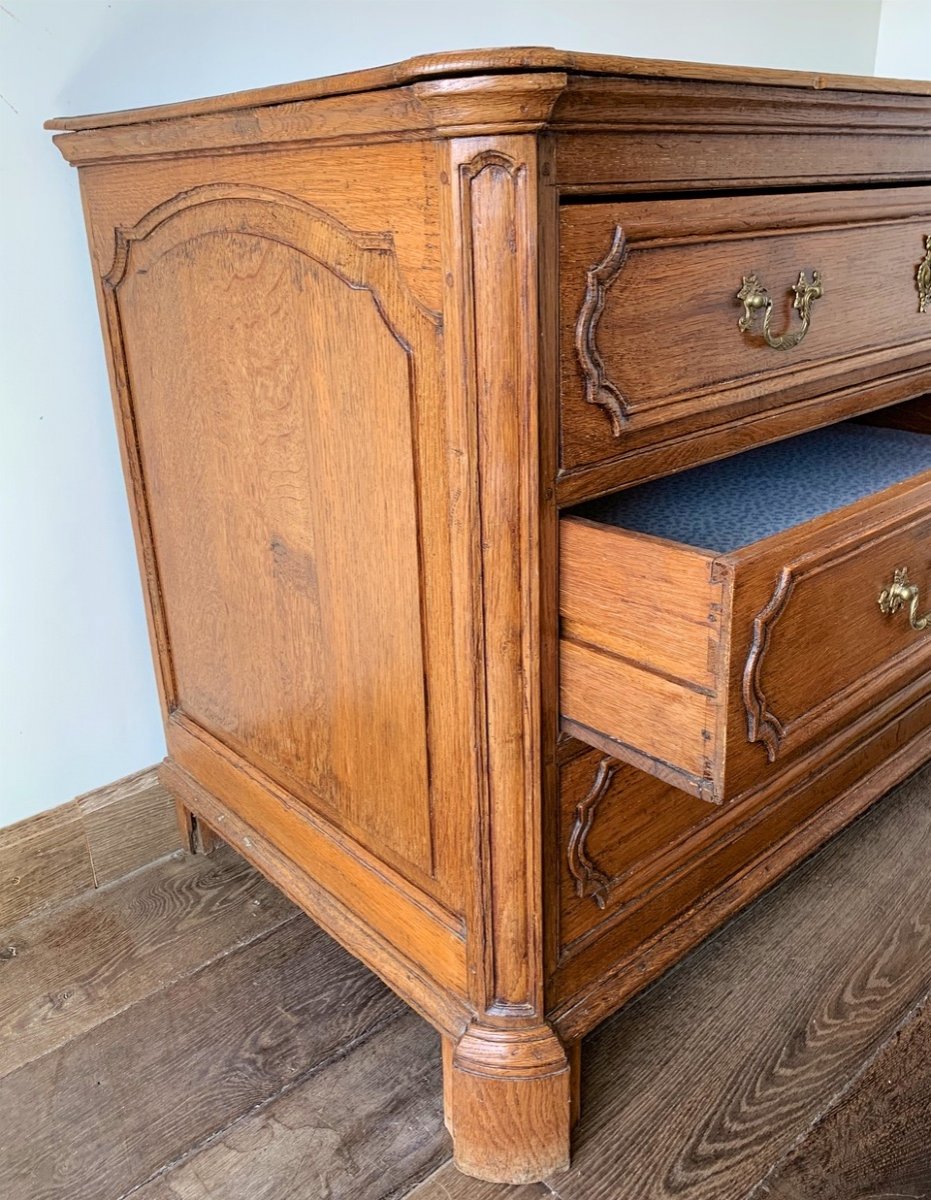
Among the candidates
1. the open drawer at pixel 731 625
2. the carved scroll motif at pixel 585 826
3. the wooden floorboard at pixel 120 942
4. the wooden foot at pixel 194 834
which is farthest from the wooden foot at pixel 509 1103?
the wooden foot at pixel 194 834

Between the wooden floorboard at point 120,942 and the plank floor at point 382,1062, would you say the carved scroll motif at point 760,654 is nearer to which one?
the plank floor at point 382,1062

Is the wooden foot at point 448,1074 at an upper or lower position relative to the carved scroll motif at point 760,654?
lower

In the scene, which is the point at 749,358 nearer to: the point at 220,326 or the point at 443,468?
the point at 443,468

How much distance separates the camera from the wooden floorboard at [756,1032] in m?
0.80

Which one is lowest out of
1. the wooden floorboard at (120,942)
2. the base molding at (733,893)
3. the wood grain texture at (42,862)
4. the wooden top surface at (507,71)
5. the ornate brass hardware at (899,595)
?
the wooden floorboard at (120,942)

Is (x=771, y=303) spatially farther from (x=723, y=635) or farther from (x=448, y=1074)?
(x=448, y=1074)

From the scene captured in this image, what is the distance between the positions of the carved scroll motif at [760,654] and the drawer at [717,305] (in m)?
0.13

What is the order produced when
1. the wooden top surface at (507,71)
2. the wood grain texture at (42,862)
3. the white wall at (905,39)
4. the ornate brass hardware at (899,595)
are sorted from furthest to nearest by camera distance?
the white wall at (905,39) < the wood grain texture at (42,862) < the ornate brass hardware at (899,595) < the wooden top surface at (507,71)

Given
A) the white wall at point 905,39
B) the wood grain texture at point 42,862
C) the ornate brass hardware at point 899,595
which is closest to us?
the ornate brass hardware at point 899,595

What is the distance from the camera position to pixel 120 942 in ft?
3.45

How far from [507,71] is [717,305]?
0.23 m

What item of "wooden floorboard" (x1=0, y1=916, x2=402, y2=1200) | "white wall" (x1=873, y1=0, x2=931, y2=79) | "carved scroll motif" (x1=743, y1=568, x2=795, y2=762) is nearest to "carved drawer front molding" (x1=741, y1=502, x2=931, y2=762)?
"carved scroll motif" (x1=743, y1=568, x2=795, y2=762)

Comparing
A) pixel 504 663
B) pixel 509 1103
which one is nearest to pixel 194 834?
pixel 509 1103

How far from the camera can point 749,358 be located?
0.72 metres
